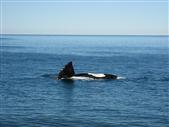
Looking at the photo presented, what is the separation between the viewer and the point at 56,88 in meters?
55.2

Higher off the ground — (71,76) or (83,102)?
(71,76)

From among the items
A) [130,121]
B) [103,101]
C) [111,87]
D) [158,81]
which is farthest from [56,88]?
[130,121]

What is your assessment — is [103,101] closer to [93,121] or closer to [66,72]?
[93,121]

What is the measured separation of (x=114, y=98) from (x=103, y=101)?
2.08 m

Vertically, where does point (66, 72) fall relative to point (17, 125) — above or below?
above

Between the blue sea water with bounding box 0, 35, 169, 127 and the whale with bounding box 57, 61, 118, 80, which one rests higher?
the whale with bounding box 57, 61, 118, 80

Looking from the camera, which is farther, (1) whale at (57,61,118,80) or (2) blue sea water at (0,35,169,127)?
(1) whale at (57,61,118,80)

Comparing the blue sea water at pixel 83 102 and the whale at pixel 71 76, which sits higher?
the whale at pixel 71 76

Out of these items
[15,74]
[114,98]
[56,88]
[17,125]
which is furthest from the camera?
[15,74]

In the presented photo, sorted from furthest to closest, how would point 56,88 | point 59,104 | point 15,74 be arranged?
point 15,74, point 56,88, point 59,104

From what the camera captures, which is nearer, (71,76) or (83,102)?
(83,102)

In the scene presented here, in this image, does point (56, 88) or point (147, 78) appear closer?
point (56, 88)

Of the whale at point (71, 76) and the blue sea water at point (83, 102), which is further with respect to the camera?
the whale at point (71, 76)

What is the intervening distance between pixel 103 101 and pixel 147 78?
2082 centimetres
